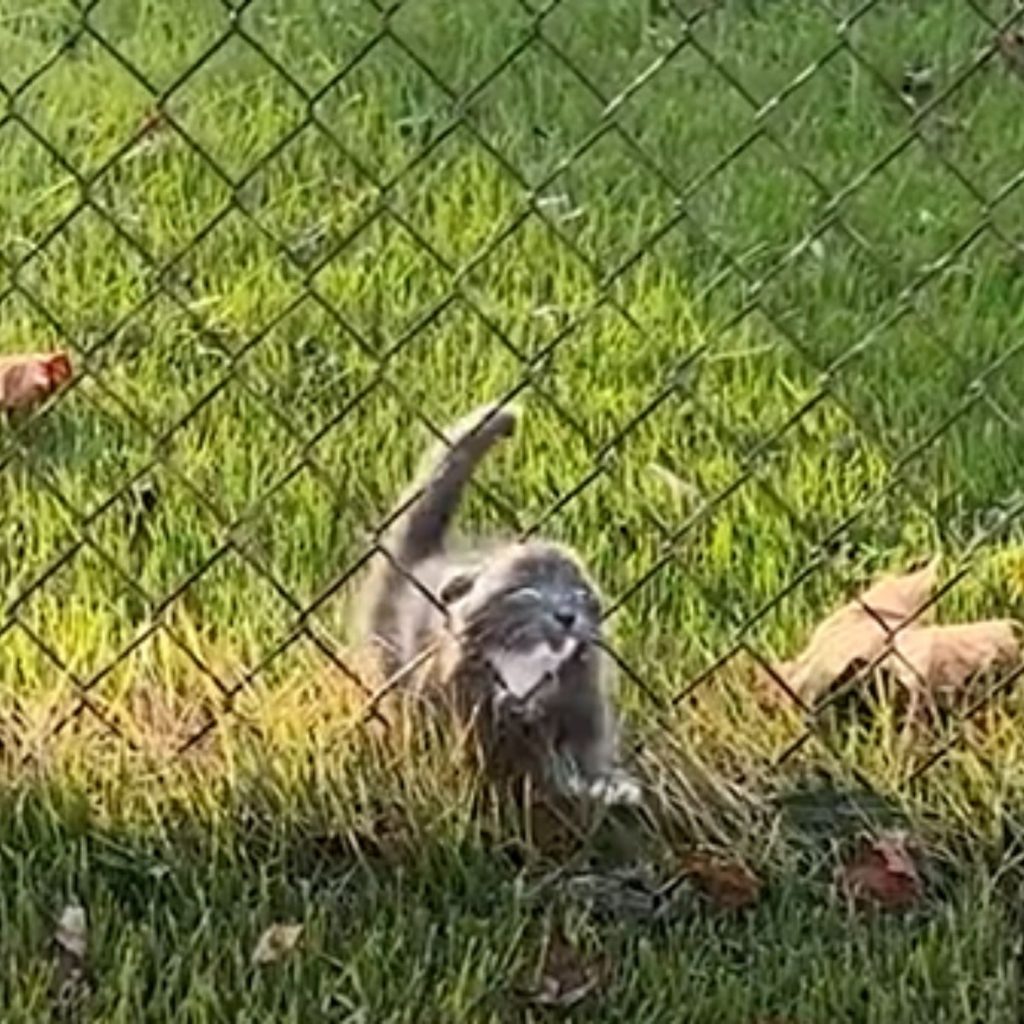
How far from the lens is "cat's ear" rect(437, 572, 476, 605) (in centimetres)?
367

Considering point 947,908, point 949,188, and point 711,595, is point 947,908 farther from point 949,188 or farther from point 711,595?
point 949,188

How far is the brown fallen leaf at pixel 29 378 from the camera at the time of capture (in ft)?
14.0

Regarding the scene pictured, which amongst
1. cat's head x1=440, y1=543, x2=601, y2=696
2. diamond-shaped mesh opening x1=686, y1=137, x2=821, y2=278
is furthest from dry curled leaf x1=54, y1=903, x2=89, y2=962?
diamond-shaped mesh opening x1=686, y1=137, x2=821, y2=278

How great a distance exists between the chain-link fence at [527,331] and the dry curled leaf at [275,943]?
31 cm

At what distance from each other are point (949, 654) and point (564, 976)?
2.14 feet

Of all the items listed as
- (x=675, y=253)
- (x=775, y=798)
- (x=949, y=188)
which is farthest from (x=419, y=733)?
(x=949, y=188)

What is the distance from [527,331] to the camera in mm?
4559

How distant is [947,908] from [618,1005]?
0.35 metres

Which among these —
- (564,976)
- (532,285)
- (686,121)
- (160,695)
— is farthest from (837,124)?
(564,976)

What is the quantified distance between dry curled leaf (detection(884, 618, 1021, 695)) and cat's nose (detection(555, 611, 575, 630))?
34 cm

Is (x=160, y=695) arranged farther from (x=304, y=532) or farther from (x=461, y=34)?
(x=461, y=34)

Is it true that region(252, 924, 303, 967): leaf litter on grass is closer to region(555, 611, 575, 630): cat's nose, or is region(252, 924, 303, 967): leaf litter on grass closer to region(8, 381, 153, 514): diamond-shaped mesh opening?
region(555, 611, 575, 630): cat's nose

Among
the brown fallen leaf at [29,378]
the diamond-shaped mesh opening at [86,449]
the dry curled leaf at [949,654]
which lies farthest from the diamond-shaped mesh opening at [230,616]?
the dry curled leaf at [949,654]

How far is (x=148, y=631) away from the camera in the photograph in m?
3.69
